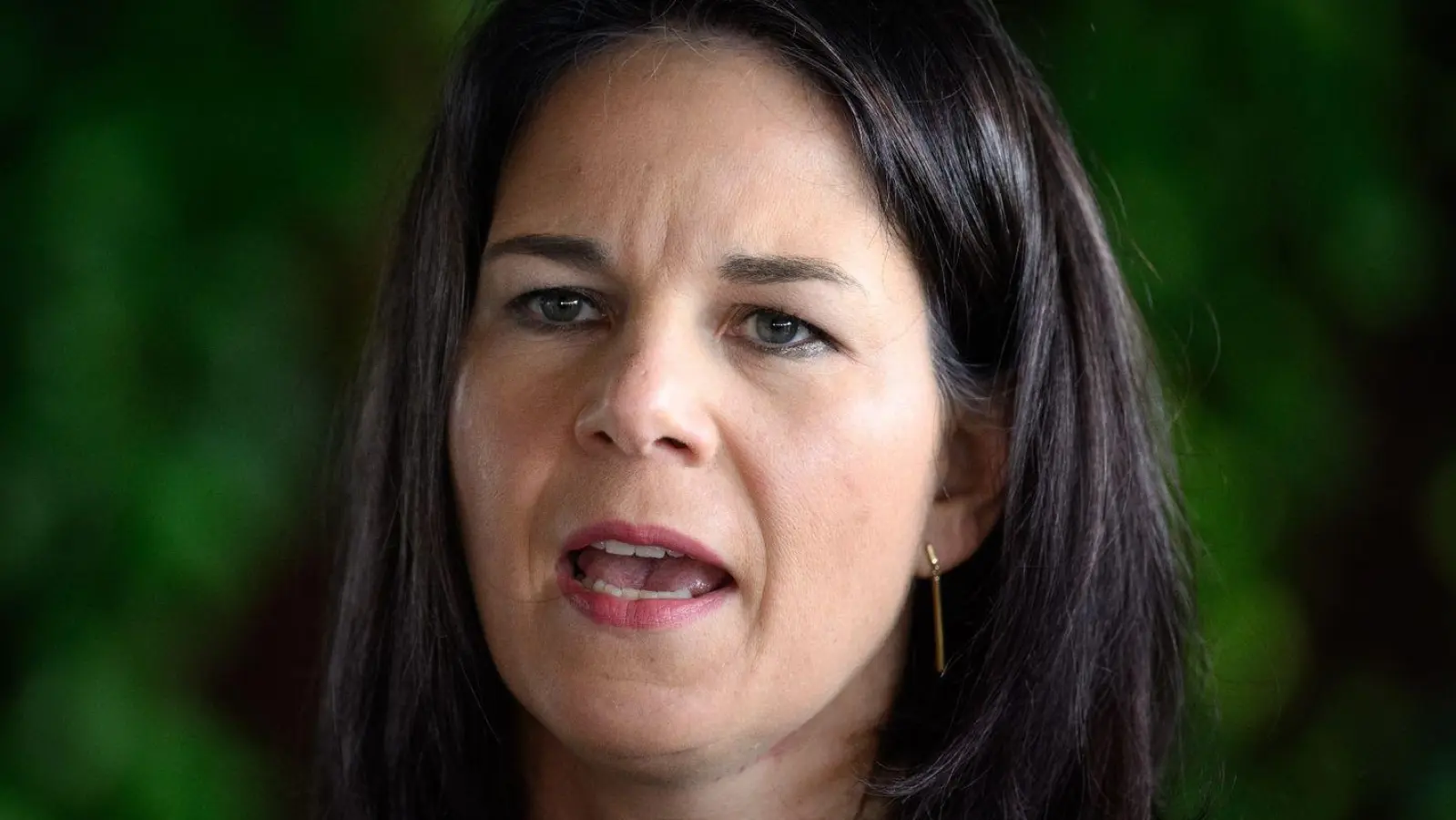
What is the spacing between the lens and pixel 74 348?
1.63 m

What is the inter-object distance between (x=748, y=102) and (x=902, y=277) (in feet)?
0.61

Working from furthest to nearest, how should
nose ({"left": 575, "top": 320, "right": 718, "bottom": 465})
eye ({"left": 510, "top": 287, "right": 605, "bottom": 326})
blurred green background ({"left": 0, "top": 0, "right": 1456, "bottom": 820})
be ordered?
blurred green background ({"left": 0, "top": 0, "right": 1456, "bottom": 820}) < eye ({"left": 510, "top": 287, "right": 605, "bottom": 326}) < nose ({"left": 575, "top": 320, "right": 718, "bottom": 465})

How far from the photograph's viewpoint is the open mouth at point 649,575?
1.14 m

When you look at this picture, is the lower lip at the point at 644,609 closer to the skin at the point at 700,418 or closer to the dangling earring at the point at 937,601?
the skin at the point at 700,418

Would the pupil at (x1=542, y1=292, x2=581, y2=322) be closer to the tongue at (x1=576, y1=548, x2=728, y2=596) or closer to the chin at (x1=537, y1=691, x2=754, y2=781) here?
the tongue at (x1=576, y1=548, x2=728, y2=596)

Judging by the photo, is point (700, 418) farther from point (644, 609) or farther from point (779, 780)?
point (779, 780)

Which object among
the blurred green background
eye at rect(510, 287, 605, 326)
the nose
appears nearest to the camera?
the nose

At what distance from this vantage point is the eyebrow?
3.72ft

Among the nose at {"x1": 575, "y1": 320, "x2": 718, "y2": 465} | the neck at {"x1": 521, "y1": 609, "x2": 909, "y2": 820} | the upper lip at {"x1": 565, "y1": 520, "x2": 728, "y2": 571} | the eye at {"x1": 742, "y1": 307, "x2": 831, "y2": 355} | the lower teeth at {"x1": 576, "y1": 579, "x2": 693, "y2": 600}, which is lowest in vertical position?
the neck at {"x1": 521, "y1": 609, "x2": 909, "y2": 820}

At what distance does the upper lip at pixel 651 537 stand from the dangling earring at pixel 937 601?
0.73 feet

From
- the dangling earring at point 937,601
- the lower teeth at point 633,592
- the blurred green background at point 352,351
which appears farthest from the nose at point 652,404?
the blurred green background at point 352,351

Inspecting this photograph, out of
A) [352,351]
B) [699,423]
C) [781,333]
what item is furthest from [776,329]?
[352,351]

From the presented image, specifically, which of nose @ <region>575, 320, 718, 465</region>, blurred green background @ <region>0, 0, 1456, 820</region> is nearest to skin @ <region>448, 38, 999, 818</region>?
nose @ <region>575, 320, 718, 465</region>

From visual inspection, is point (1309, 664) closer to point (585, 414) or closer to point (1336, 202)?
point (1336, 202)
